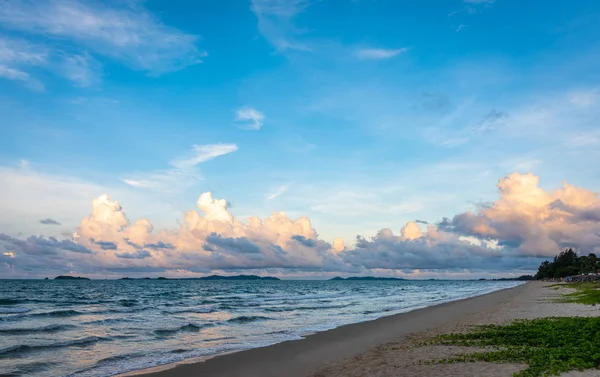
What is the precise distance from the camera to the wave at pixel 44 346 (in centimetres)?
2058

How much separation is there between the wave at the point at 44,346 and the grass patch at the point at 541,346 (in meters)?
18.6

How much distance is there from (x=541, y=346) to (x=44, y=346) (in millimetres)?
23393

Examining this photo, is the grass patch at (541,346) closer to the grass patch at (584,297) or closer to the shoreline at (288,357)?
the shoreline at (288,357)

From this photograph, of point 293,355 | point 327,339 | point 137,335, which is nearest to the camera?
point 293,355

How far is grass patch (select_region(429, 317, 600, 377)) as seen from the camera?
42.3 feet

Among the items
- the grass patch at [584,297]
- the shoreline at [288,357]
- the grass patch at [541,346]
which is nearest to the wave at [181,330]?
the shoreline at [288,357]

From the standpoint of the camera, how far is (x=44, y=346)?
2245cm

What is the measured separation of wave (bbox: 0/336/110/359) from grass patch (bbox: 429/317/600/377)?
61.1ft

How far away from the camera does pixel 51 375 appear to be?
16219 mm

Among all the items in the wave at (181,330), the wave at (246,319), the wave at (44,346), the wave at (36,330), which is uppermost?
the wave at (44,346)

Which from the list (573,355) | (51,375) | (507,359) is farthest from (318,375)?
(51,375)

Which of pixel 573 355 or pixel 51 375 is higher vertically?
pixel 573 355

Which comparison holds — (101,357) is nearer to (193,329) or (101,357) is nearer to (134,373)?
(134,373)

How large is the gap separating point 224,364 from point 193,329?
13829 millimetres
